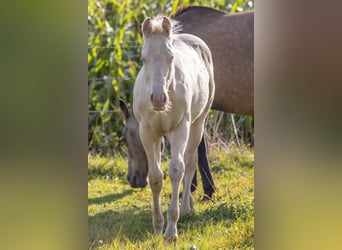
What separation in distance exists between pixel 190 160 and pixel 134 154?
1139 millimetres

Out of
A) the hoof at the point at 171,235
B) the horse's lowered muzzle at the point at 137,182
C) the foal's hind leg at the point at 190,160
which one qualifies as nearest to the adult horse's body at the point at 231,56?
the horse's lowered muzzle at the point at 137,182

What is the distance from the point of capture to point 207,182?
589 cm

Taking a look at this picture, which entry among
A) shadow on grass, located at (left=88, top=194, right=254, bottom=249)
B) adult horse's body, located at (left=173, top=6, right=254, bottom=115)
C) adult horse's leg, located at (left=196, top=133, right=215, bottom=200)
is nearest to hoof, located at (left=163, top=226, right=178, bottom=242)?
shadow on grass, located at (left=88, top=194, right=254, bottom=249)

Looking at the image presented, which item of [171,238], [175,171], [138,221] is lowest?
[138,221]

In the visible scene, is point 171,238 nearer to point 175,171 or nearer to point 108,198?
point 175,171

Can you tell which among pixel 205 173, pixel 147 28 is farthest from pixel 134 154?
pixel 147 28

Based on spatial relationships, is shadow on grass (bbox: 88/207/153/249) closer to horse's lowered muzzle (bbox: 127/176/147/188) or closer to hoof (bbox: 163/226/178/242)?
hoof (bbox: 163/226/178/242)

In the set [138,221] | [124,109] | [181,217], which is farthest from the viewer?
[124,109]

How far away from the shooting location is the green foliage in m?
8.42

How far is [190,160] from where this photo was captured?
4.91 metres

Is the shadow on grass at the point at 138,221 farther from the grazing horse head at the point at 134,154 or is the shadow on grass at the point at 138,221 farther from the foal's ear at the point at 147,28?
the foal's ear at the point at 147,28
